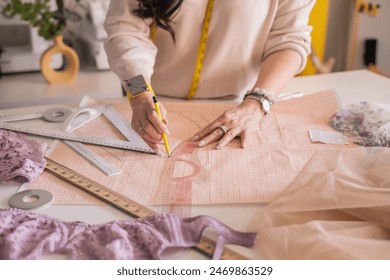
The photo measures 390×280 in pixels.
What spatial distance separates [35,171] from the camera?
0.90 meters

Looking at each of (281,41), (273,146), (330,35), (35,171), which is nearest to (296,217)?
(273,146)

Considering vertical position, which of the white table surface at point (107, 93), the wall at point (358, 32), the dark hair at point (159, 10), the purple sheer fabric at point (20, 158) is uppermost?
the dark hair at point (159, 10)

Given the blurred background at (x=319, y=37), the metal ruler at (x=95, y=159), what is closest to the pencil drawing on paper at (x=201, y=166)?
the metal ruler at (x=95, y=159)

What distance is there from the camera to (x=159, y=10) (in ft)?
3.87

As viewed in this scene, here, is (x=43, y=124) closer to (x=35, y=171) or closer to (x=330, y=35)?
(x=35, y=171)

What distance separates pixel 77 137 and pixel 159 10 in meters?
0.39

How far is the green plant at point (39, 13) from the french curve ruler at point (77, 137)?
41.1 inches

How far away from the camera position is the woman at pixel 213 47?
3.87ft

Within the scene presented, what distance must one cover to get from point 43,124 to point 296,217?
709mm

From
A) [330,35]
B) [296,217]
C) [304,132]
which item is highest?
[296,217]

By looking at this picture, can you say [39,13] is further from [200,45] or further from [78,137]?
[78,137]

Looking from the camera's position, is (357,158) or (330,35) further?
(330,35)

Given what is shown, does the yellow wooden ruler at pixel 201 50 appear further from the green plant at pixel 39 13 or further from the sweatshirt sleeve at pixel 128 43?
the green plant at pixel 39 13

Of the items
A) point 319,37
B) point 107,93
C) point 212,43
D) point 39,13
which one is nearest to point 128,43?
point 212,43
